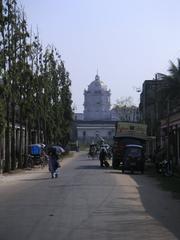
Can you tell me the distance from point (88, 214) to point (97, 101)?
156 metres

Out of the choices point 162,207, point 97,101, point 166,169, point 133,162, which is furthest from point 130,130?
point 97,101

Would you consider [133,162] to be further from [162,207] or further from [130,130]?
[162,207]

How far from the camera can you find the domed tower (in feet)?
569

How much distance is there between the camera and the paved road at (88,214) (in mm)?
13297

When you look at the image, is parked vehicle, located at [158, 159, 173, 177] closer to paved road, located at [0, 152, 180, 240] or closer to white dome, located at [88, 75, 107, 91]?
paved road, located at [0, 152, 180, 240]

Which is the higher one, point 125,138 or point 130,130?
point 130,130

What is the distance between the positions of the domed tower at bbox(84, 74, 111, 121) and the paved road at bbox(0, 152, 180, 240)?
14758 centimetres

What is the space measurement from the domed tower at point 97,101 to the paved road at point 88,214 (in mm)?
147582

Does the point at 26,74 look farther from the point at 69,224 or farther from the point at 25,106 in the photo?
the point at 69,224

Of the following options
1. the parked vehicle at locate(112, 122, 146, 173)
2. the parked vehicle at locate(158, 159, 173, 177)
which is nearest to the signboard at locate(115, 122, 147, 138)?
the parked vehicle at locate(112, 122, 146, 173)

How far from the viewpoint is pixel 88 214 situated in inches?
659

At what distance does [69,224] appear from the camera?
14695 mm

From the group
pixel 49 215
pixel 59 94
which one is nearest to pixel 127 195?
pixel 49 215

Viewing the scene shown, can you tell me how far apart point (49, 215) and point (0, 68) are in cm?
2191
